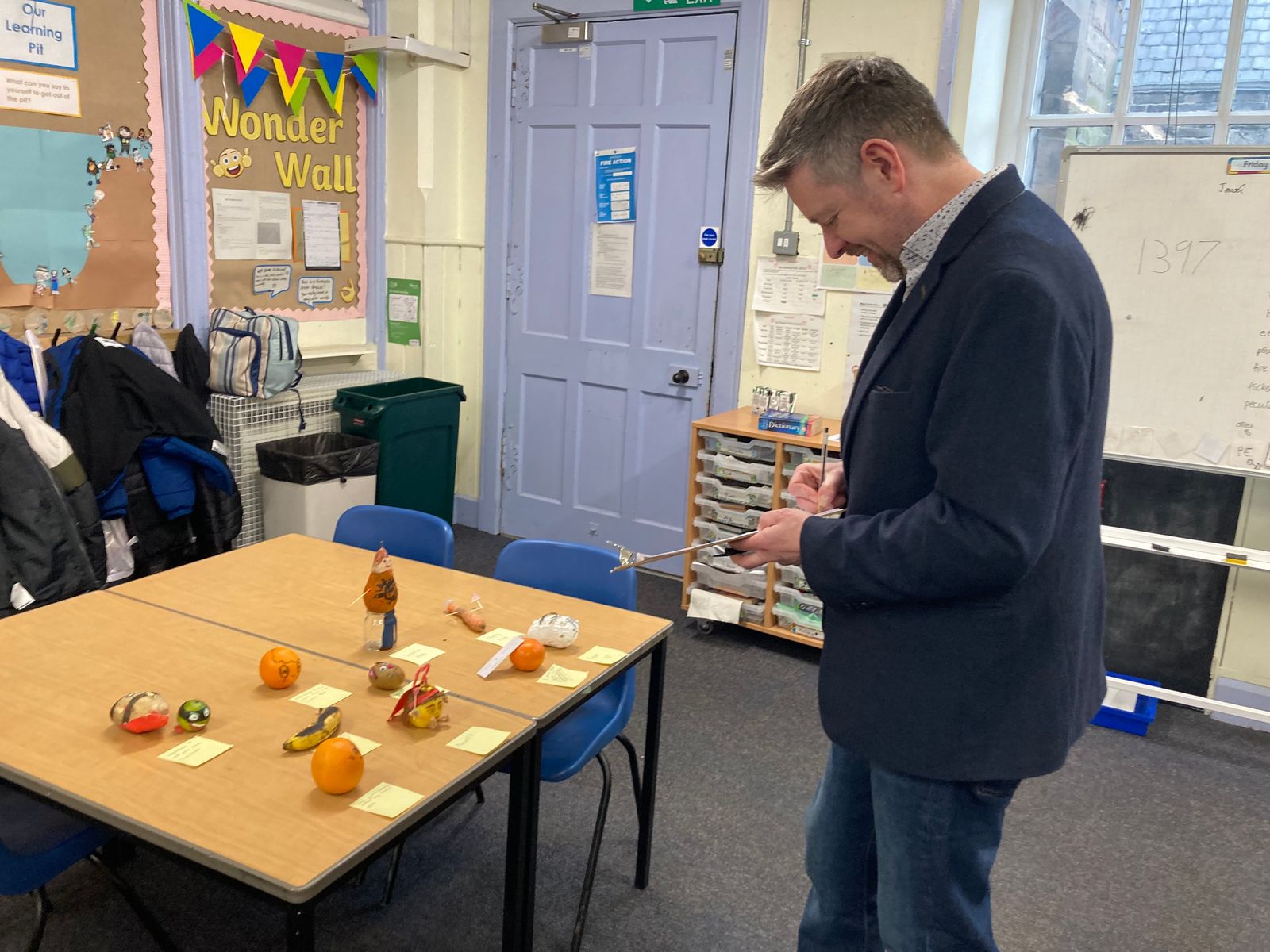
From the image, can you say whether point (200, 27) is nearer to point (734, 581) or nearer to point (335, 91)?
point (335, 91)

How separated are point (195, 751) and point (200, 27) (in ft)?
10.7

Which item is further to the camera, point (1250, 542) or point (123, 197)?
point (123, 197)

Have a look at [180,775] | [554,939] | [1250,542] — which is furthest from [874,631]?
[1250,542]

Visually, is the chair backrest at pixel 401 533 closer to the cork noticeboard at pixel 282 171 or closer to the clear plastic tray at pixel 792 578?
the clear plastic tray at pixel 792 578

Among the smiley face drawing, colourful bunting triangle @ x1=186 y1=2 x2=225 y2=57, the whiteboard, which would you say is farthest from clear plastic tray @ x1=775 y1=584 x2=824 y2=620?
colourful bunting triangle @ x1=186 y1=2 x2=225 y2=57

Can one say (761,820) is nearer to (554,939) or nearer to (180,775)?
(554,939)

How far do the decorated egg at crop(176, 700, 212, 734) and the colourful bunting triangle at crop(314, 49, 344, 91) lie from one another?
11.4ft

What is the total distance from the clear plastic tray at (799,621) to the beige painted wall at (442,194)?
1.96 meters

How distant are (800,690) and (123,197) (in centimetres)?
301

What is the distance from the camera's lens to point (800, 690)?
3.40 meters

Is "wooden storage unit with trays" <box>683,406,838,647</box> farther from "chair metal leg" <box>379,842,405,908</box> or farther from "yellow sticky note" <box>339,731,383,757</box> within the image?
"yellow sticky note" <box>339,731,383,757</box>

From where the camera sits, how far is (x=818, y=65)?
3.74 m

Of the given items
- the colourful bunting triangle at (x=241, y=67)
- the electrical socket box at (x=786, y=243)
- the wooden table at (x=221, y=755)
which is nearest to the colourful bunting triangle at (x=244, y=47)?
the colourful bunting triangle at (x=241, y=67)

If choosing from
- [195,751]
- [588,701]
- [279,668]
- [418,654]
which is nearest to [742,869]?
[588,701]
